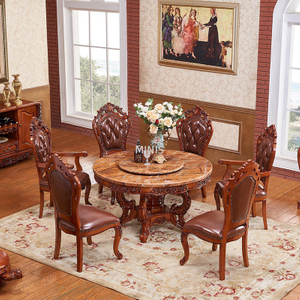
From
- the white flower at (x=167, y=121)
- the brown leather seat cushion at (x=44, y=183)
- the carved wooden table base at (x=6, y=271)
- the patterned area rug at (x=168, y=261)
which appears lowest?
the patterned area rug at (x=168, y=261)

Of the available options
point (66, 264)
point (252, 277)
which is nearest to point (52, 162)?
point (66, 264)

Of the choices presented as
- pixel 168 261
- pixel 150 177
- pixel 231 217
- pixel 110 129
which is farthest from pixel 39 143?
pixel 231 217

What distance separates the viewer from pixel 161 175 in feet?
17.6

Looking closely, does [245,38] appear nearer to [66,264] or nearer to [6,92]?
[6,92]

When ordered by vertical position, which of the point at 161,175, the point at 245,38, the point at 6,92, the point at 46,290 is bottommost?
the point at 46,290

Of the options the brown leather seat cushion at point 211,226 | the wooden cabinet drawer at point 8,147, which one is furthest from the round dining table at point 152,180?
the wooden cabinet drawer at point 8,147

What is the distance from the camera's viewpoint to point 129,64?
29.5 ft

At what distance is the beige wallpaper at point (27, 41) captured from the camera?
8.26 m

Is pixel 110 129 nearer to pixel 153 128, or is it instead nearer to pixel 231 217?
pixel 153 128

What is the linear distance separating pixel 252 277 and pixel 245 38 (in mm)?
3913

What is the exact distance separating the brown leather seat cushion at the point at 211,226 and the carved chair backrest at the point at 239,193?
7 centimetres

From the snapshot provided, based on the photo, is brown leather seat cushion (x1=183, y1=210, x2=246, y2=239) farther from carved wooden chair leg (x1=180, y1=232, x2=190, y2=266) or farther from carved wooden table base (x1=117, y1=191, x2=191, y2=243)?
carved wooden table base (x1=117, y1=191, x2=191, y2=243)

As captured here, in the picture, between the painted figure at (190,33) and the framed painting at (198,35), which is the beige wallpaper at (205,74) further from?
the painted figure at (190,33)

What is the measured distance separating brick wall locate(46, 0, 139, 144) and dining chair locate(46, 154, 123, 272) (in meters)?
4.30
